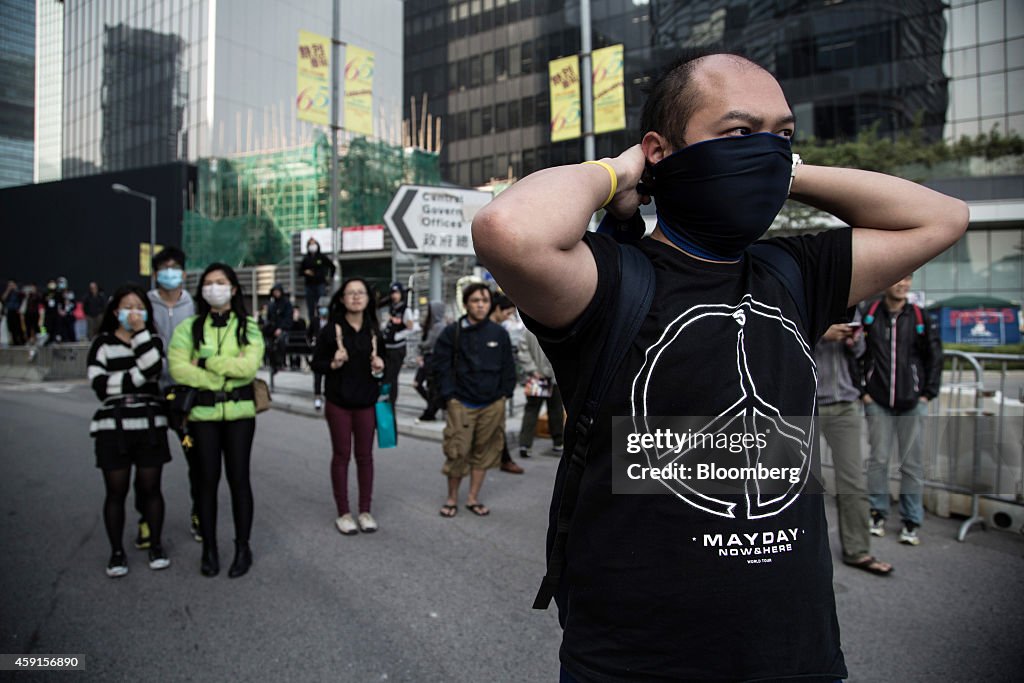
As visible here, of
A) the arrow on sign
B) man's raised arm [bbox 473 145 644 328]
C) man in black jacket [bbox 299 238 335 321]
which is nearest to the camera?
man's raised arm [bbox 473 145 644 328]

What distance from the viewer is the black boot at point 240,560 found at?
14.3 feet

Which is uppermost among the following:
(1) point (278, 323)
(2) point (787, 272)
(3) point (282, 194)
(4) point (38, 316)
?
(3) point (282, 194)

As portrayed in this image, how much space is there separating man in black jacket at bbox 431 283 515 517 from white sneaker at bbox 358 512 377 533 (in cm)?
72

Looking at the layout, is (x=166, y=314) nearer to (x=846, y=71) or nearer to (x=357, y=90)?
A: (x=357, y=90)

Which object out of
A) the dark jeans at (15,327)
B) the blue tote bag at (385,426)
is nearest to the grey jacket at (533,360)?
the blue tote bag at (385,426)

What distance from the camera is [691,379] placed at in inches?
50.7

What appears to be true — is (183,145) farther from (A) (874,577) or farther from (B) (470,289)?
(A) (874,577)

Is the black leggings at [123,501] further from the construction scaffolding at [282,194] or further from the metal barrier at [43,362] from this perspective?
the construction scaffolding at [282,194]

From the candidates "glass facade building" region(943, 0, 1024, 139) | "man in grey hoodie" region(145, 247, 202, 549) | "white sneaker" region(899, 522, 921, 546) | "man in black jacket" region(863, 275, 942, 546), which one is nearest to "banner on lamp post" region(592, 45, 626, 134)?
"man in black jacket" region(863, 275, 942, 546)

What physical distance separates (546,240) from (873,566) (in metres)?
4.43

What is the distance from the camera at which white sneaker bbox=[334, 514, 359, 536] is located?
204 inches

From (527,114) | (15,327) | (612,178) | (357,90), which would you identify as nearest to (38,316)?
(15,327)

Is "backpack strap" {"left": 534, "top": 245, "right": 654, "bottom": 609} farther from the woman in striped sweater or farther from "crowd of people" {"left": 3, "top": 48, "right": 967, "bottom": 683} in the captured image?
the woman in striped sweater

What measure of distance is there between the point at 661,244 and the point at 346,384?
438 centimetres
